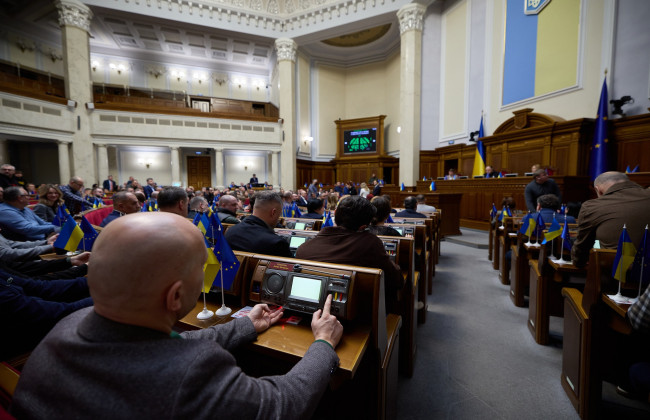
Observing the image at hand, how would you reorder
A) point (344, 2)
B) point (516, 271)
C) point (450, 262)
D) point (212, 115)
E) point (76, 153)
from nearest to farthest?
point (516, 271)
point (450, 262)
point (76, 153)
point (344, 2)
point (212, 115)

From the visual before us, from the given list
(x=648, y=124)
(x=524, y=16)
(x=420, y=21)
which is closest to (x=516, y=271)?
(x=648, y=124)

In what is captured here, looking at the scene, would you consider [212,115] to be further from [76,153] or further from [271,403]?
[271,403]

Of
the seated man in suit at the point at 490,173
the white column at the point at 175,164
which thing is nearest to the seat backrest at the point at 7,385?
the seated man in suit at the point at 490,173

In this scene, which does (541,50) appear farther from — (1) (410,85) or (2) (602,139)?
(1) (410,85)

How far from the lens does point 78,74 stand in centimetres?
1018

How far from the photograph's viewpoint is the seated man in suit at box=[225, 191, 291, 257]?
6.32ft

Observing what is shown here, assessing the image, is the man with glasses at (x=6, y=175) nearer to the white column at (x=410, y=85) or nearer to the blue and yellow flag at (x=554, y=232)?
the blue and yellow flag at (x=554, y=232)

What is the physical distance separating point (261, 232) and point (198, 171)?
1455 cm

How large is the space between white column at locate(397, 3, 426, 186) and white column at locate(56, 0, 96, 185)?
11.4m

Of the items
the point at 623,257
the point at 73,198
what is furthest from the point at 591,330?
the point at 73,198

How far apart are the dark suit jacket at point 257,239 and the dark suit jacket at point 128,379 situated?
48.7 inches

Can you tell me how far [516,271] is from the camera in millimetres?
3229

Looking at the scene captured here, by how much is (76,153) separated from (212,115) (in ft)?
16.4

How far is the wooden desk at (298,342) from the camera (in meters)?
1.12
